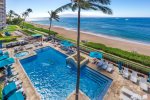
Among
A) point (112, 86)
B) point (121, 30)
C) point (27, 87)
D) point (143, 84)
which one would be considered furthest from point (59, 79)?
point (121, 30)

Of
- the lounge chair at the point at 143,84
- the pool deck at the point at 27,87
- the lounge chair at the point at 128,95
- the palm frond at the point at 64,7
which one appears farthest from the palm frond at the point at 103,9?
the pool deck at the point at 27,87

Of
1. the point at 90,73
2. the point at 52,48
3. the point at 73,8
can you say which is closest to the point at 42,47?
the point at 52,48

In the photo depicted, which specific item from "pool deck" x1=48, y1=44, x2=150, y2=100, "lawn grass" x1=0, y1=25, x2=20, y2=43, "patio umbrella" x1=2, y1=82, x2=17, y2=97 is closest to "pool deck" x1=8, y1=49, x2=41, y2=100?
"patio umbrella" x1=2, y1=82, x2=17, y2=97

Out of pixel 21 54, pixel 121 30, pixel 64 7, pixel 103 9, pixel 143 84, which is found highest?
pixel 64 7

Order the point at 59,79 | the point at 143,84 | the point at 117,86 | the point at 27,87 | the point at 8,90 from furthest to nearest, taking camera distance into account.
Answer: the point at 59,79 → the point at 117,86 → the point at 143,84 → the point at 27,87 → the point at 8,90

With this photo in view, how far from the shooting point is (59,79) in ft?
53.7

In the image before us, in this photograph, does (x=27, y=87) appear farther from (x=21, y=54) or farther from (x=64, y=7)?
(x=21, y=54)

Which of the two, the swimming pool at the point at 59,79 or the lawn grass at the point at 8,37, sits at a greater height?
the lawn grass at the point at 8,37

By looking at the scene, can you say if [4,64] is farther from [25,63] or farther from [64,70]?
[64,70]

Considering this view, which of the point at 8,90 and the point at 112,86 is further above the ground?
the point at 8,90

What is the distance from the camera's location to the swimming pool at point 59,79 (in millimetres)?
13703

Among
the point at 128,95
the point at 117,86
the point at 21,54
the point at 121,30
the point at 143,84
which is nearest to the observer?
the point at 128,95

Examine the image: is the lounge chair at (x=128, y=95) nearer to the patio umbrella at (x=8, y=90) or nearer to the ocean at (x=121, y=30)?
the patio umbrella at (x=8, y=90)

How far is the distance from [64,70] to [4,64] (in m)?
7.54
